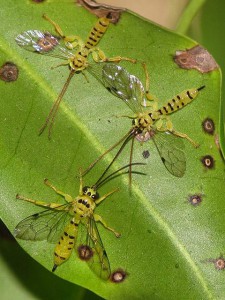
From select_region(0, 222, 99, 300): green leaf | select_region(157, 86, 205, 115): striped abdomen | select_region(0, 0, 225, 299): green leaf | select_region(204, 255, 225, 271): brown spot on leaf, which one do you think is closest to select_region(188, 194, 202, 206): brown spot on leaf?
select_region(0, 0, 225, 299): green leaf

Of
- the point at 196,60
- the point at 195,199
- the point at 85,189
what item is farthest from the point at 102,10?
the point at 195,199

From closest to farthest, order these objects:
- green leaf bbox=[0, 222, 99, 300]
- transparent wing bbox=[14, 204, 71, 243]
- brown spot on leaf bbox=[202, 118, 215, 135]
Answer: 1. transparent wing bbox=[14, 204, 71, 243]
2. brown spot on leaf bbox=[202, 118, 215, 135]
3. green leaf bbox=[0, 222, 99, 300]

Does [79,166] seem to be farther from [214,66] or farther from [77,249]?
[214,66]

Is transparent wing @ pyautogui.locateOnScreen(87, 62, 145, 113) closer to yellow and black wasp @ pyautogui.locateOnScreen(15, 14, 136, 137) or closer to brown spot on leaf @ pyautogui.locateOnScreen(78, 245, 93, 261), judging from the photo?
yellow and black wasp @ pyautogui.locateOnScreen(15, 14, 136, 137)

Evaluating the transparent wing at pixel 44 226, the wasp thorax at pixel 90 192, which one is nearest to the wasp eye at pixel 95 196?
the wasp thorax at pixel 90 192

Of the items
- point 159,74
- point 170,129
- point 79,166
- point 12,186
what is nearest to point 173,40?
point 159,74

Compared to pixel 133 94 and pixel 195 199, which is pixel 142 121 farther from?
pixel 195 199

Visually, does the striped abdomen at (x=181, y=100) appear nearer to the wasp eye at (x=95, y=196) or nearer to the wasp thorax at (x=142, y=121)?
the wasp thorax at (x=142, y=121)
